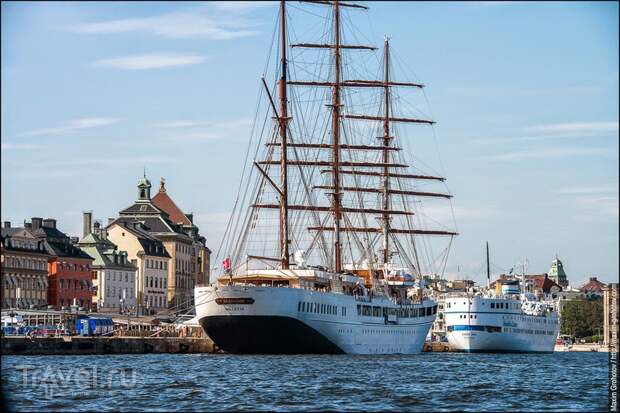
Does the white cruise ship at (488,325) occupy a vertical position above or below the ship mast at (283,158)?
below

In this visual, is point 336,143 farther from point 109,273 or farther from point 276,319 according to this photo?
point 109,273

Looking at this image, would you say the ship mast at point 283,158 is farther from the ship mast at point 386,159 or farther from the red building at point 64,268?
the red building at point 64,268

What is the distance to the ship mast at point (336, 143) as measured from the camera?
120 m

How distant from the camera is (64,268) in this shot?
17550 centimetres

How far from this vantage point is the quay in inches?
4096

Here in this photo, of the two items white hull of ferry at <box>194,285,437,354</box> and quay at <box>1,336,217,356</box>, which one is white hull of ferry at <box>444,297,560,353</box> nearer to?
quay at <box>1,336,217,356</box>

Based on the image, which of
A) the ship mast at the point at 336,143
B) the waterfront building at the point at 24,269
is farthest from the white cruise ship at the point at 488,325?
the waterfront building at the point at 24,269

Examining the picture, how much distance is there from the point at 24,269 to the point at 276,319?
7101 cm

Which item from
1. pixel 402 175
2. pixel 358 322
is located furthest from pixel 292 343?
pixel 402 175

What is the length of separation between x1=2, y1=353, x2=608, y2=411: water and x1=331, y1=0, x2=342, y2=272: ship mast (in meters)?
29.3

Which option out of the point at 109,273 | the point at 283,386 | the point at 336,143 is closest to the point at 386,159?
the point at 336,143

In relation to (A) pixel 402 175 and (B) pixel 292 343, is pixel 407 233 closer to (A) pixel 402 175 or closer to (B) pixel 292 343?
(A) pixel 402 175

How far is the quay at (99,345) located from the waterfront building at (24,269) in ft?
129

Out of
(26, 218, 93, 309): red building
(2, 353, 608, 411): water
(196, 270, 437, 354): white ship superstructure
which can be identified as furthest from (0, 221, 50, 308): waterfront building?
(2, 353, 608, 411): water
